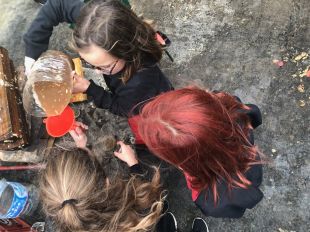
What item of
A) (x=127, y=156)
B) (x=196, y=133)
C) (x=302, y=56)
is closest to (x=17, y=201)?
(x=127, y=156)

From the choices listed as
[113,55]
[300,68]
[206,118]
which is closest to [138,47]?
[113,55]

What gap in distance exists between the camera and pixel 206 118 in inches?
65.5

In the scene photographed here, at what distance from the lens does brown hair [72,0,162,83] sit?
2.11m

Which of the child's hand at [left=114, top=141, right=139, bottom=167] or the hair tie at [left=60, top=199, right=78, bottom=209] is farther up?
the hair tie at [left=60, top=199, right=78, bottom=209]

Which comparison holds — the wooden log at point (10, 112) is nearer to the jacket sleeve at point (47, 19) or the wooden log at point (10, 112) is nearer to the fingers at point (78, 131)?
the jacket sleeve at point (47, 19)

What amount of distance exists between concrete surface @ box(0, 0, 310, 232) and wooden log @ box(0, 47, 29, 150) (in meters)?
0.62

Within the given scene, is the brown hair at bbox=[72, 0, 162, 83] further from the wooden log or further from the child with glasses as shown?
the wooden log

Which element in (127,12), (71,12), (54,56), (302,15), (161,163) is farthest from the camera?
(302,15)

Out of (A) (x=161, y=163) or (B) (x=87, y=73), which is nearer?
(A) (x=161, y=163)

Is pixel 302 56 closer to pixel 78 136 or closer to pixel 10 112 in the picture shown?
pixel 78 136

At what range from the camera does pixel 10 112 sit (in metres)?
2.61

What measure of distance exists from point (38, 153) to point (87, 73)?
0.80 meters

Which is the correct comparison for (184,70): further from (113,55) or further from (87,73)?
(113,55)

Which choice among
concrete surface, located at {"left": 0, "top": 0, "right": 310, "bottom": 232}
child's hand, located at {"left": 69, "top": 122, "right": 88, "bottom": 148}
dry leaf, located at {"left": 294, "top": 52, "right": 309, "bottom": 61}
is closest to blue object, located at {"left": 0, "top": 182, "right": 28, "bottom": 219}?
concrete surface, located at {"left": 0, "top": 0, "right": 310, "bottom": 232}
